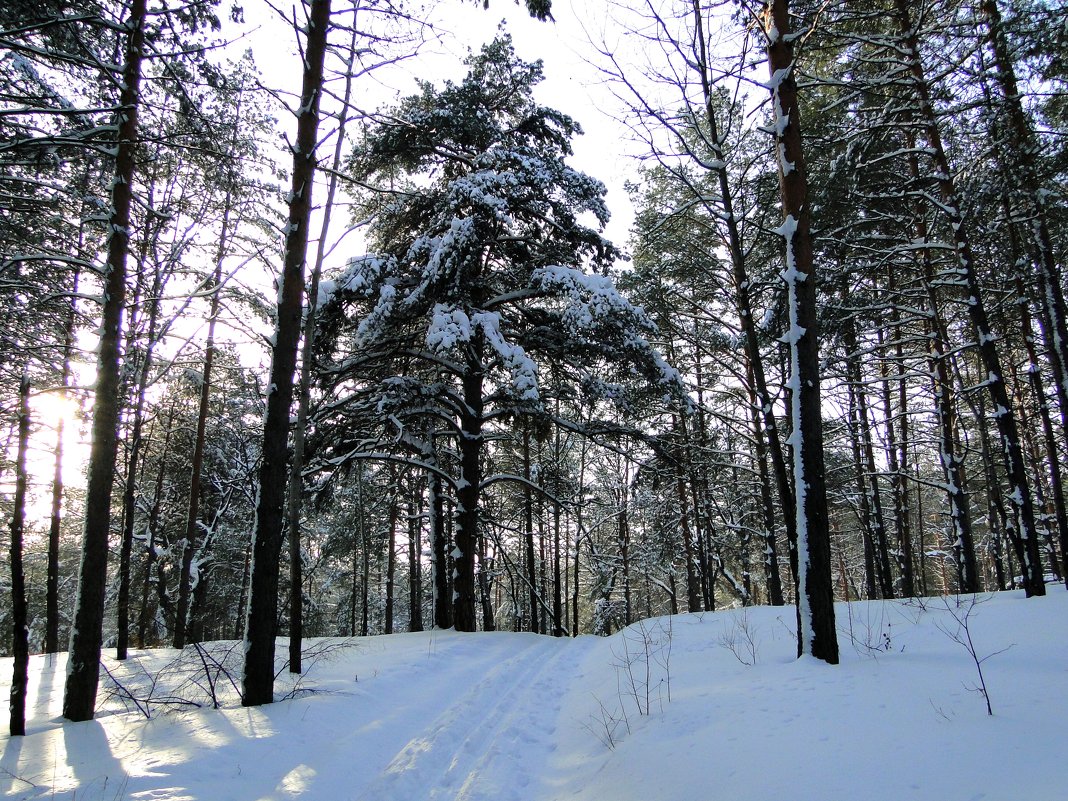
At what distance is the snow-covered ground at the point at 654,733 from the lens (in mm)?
3098

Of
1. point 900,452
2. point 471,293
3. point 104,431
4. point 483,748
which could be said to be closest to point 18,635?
point 104,431

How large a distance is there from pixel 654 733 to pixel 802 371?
404 cm

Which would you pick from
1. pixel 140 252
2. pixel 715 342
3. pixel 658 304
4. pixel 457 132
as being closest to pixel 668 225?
pixel 658 304

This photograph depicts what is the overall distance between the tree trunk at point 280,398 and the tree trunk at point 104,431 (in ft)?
6.56

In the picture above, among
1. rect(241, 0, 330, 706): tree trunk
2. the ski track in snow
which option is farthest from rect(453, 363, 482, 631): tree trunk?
rect(241, 0, 330, 706): tree trunk

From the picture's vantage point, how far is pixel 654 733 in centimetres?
461

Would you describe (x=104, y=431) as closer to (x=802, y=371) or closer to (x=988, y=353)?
(x=802, y=371)

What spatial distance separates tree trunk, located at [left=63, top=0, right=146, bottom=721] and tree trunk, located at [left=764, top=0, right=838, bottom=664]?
789cm

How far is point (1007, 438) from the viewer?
8820 mm

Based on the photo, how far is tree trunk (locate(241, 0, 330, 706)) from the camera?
20.0ft

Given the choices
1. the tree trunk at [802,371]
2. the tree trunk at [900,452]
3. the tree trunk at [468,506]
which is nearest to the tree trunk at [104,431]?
the tree trunk at [468,506]

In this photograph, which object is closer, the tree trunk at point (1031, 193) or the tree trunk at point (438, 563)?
the tree trunk at point (1031, 193)

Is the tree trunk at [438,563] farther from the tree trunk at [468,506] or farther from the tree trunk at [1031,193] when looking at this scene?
the tree trunk at [1031,193]

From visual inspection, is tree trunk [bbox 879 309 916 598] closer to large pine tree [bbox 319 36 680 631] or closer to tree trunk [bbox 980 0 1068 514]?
tree trunk [bbox 980 0 1068 514]
